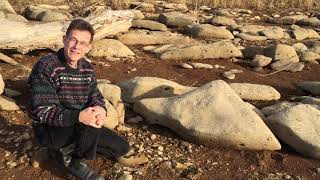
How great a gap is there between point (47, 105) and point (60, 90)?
0.22 metres

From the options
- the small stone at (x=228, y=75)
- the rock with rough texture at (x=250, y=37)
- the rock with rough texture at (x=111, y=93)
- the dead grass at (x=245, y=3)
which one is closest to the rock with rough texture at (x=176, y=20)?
the rock with rough texture at (x=250, y=37)

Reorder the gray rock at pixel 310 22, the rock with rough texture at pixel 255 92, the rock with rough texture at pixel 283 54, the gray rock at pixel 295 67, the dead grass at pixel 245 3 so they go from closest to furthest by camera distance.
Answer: the rock with rough texture at pixel 255 92
the gray rock at pixel 295 67
the rock with rough texture at pixel 283 54
the gray rock at pixel 310 22
the dead grass at pixel 245 3

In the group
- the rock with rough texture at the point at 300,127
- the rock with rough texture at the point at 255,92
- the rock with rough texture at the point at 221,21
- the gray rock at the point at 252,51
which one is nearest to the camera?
the rock with rough texture at the point at 300,127

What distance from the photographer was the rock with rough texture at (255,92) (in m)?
5.92

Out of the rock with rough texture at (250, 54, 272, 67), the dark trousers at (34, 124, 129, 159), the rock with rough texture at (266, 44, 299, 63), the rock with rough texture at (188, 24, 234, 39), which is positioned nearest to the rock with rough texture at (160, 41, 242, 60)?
the rock with rough texture at (250, 54, 272, 67)

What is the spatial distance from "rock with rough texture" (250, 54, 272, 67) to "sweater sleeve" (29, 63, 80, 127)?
4.48 m

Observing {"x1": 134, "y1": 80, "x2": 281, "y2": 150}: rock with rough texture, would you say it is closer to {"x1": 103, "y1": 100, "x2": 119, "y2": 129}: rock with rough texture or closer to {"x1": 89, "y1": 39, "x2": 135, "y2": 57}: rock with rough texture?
{"x1": 103, "y1": 100, "x2": 119, "y2": 129}: rock with rough texture

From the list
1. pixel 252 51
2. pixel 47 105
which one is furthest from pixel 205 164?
pixel 252 51

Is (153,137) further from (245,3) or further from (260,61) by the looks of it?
(245,3)

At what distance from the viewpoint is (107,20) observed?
7301 millimetres

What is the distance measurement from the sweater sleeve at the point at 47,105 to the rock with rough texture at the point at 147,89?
1.82 metres

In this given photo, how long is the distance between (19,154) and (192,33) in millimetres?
5440

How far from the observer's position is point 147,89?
550 centimetres

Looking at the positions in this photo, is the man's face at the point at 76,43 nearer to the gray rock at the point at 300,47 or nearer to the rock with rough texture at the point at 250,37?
the gray rock at the point at 300,47
